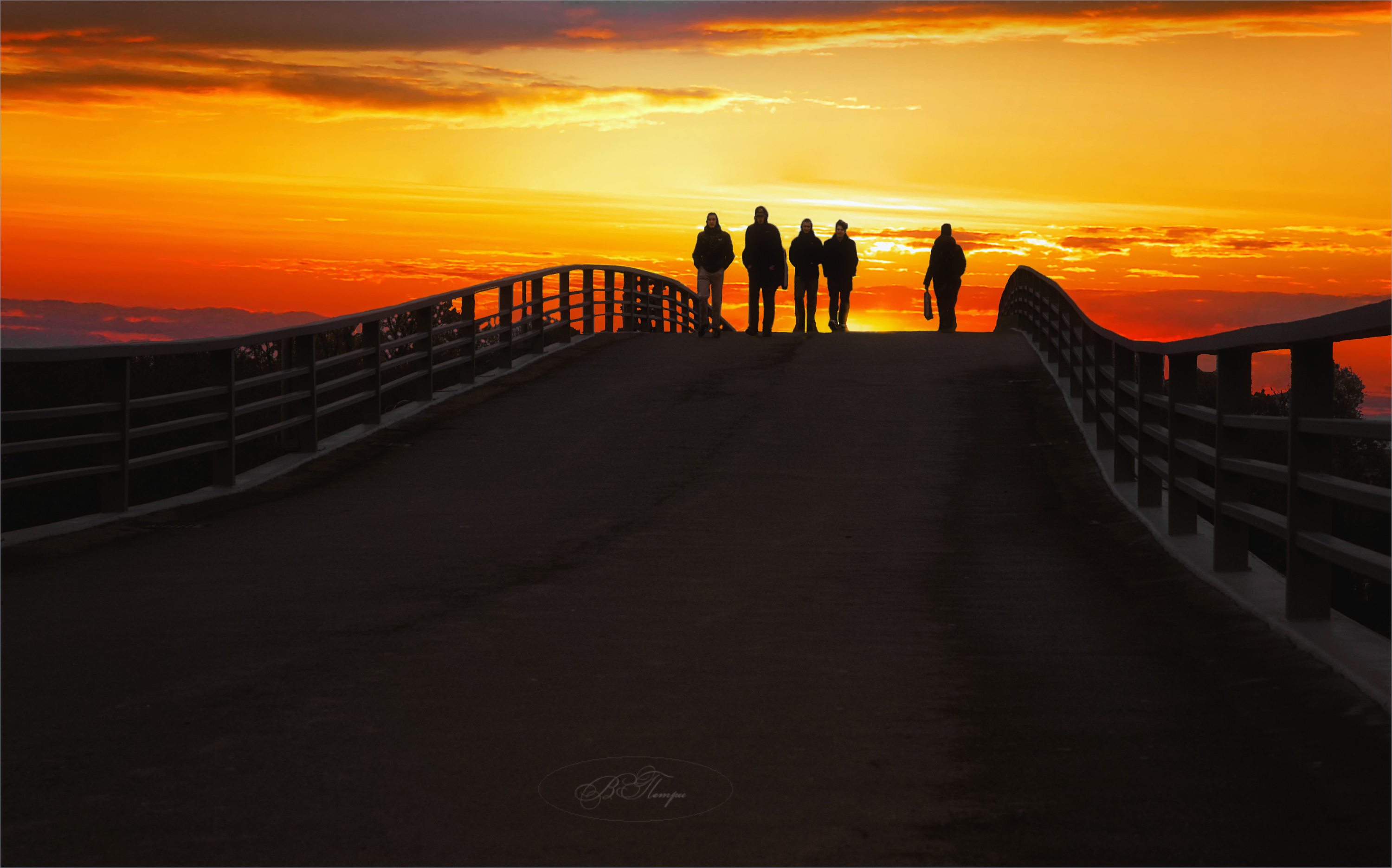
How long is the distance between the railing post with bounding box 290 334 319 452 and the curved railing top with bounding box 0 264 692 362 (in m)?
0.23

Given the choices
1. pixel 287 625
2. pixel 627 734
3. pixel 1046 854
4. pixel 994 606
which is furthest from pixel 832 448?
pixel 1046 854

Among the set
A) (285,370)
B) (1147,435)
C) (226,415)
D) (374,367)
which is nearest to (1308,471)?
(1147,435)

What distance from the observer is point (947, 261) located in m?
30.8

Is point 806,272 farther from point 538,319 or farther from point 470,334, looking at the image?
point 470,334

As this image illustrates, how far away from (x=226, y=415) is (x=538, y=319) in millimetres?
11958

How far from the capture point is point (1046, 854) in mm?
4188

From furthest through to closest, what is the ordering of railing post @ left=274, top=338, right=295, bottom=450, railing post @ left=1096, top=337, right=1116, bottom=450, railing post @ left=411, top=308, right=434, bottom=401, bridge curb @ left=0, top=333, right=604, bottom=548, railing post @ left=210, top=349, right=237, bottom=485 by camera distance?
railing post @ left=411, top=308, right=434, bottom=401 → railing post @ left=274, top=338, right=295, bottom=450 → railing post @ left=1096, top=337, right=1116, bottom=450 → railing post @ left=210, top=349, right=237, bottom=485 → bridge curb @ left=0, top=333, right=604, bottom=548

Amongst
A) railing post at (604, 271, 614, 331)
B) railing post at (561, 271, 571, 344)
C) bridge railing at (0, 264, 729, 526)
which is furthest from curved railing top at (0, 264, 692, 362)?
railing post at (604, 271, 614, 331)

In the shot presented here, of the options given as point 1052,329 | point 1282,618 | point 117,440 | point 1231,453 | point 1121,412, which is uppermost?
point 1052,329

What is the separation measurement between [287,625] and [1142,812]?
440cm

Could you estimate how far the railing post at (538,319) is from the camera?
2366cm

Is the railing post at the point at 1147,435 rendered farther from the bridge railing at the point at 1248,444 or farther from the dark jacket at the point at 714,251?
the dark jacket at the point at 714,251

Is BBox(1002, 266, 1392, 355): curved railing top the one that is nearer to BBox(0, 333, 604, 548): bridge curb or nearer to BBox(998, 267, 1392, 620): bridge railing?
BBox(998, 267, 1392, 620): bridge railing

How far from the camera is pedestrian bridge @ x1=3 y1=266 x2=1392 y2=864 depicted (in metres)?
4.44
